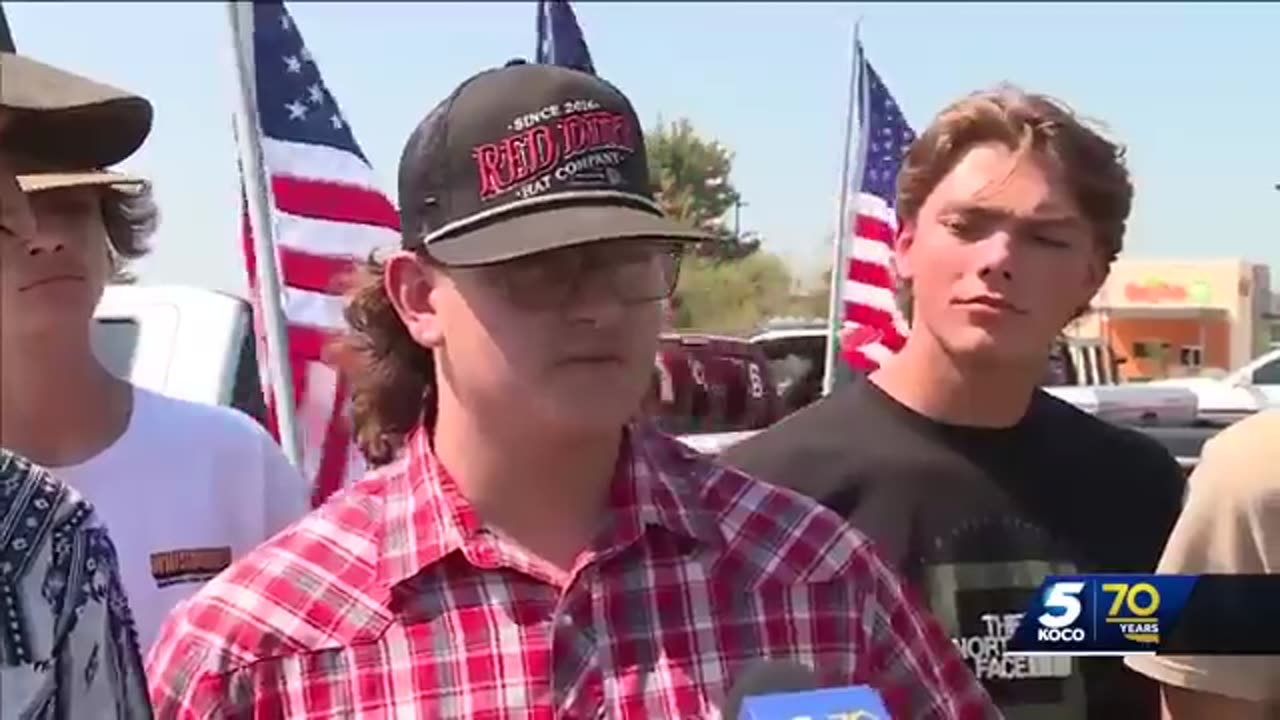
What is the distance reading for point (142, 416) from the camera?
7.35ft

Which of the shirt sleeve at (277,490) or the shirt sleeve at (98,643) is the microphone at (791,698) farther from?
the shirt sleeve at (277,490)

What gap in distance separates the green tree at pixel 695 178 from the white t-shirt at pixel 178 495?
0.68 metres

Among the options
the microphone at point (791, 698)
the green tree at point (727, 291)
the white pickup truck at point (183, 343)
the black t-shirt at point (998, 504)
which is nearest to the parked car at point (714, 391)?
the green tree at point (727, 291)

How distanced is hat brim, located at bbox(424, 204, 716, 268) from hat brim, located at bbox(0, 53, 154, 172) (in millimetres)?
306

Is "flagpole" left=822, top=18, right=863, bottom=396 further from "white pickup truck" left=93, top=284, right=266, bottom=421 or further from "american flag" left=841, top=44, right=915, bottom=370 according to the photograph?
"white pickup truck" left=93, top=284, right=266, bottom=421

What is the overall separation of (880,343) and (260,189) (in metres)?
1.38

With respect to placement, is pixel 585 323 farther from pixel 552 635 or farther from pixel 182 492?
pixel 182 492

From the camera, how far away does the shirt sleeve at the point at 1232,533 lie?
190cm

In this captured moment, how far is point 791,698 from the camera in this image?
56.1 inches

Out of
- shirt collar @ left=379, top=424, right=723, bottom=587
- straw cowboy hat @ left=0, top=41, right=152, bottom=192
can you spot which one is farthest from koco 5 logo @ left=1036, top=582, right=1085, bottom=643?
straw cowboy hat @ left=0, top=41, right=152, bottom=192

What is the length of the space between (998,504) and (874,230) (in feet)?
3.57

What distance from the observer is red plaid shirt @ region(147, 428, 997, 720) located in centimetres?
156

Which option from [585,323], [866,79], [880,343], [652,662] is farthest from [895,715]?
[880,343]

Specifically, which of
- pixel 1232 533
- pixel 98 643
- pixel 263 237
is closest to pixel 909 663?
pixel 1232 533
